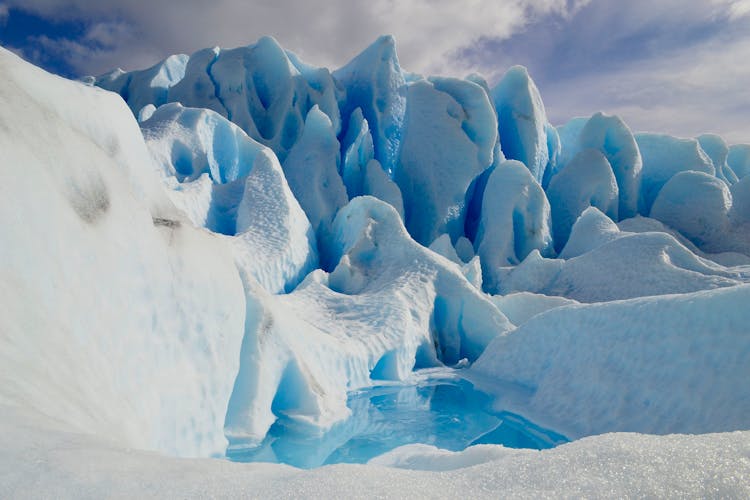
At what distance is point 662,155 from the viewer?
61.6ft

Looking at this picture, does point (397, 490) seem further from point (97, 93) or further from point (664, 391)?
point (664, 391)

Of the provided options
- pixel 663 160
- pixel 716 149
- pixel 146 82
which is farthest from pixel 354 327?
pixel 716 149

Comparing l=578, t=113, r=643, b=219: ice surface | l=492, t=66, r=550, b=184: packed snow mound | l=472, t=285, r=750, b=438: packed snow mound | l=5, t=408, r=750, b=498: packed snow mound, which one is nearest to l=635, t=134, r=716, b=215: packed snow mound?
l=578, t=113, r=643, b=219: ice surface

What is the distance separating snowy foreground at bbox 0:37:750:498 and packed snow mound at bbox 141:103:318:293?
7 cm

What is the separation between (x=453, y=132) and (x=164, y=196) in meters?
12.3

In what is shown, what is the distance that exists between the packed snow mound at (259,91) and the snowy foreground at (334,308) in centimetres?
298

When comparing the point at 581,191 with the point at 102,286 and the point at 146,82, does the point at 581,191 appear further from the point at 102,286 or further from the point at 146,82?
the point at 146,82

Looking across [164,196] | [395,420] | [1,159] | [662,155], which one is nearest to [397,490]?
[1,159]

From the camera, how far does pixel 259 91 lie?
19688 millimetres

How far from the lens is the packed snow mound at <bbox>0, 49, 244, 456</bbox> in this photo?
220cm

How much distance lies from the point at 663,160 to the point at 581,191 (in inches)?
215

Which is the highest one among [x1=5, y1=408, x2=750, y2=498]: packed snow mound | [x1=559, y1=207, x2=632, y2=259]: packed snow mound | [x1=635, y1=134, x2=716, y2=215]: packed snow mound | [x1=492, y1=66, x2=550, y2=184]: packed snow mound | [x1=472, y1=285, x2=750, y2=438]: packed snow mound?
[x1=492, y1=66, x2=550, y2=184]: packed snow mound

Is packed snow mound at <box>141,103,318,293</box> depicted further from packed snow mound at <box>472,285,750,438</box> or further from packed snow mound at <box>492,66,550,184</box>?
packed snow mound at <box>492,66,550,184</box>

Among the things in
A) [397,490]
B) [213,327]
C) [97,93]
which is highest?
[97,93]
